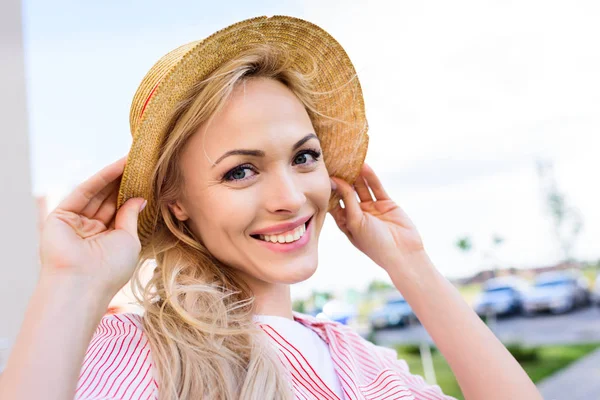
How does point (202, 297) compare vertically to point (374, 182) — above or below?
below

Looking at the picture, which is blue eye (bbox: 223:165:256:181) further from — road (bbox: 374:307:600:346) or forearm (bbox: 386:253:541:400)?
road (bbox: 374:307:600:346)

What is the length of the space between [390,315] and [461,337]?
12136 mm

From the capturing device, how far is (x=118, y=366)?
1.07 metres

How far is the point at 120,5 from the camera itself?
6.52 m

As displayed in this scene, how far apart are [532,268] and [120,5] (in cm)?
933

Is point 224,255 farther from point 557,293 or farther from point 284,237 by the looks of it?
point 557,293

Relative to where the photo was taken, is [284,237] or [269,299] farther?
[269,299]

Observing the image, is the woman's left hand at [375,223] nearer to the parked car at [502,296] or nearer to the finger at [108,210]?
the finger at [108,210]

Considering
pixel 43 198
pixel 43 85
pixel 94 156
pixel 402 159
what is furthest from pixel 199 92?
pixel 402 159

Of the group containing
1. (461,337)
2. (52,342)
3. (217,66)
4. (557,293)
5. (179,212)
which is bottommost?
(557,293)

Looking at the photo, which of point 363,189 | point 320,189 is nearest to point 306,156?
point 320,189

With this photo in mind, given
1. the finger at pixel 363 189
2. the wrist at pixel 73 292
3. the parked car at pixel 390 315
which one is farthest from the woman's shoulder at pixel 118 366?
the parked car at pixel 390 315

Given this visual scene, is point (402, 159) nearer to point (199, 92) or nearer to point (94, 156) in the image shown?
point (94, 156)

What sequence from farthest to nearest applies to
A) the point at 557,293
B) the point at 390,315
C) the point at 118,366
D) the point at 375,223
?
1. the point at 390,315
2. the point at 557,293
3. the point at 375,223
4. the point at 118,366
